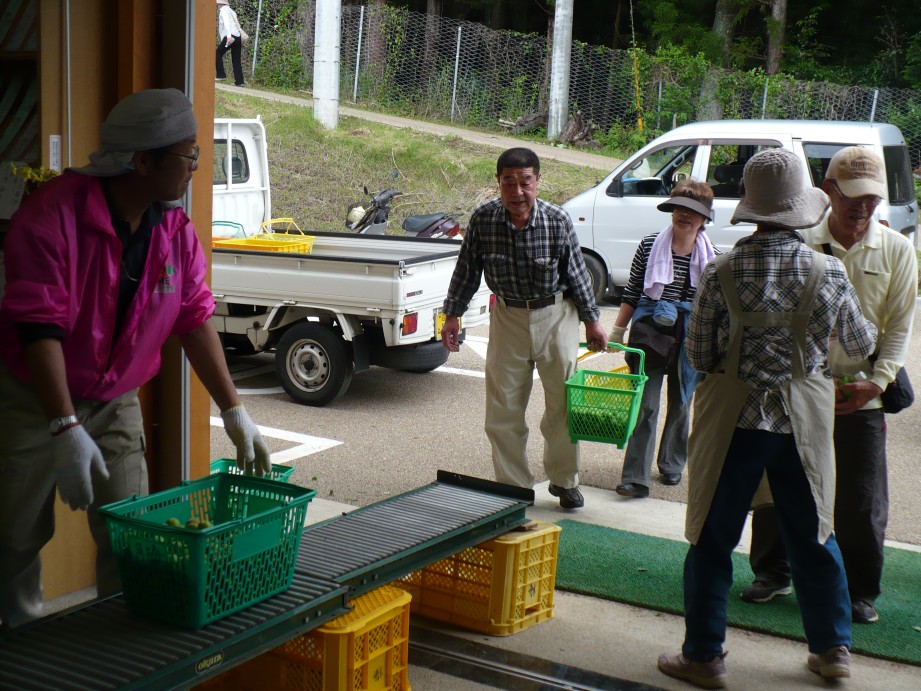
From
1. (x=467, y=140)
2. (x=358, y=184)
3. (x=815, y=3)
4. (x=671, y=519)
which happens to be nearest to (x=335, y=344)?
(x=671, y=519)

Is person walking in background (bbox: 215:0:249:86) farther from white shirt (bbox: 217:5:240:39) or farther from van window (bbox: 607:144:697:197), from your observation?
van window (bbox: 607:144:697:197)

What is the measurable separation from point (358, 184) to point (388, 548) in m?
17.4

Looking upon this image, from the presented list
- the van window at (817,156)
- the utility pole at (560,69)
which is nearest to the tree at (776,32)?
the utility pole at (560,69)

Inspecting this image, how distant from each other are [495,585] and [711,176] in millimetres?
8917

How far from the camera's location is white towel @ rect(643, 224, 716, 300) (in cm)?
683

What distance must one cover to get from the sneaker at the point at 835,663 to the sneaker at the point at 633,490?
2.61 m

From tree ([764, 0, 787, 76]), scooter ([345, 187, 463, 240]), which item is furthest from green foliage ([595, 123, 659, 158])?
scooter ([345, 187, 463, 240])

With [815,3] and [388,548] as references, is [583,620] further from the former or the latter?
[815,3]

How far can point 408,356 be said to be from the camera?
29.8 ft

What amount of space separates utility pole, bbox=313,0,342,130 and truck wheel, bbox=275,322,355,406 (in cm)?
1332

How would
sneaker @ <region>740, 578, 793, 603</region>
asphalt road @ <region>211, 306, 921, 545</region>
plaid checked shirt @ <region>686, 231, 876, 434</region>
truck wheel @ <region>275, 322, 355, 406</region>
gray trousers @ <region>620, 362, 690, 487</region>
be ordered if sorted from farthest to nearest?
truck wheel @ <region>275, 322, 355, 406</region>
asphalt road @ <region>211, 306, 921, 545</region>
gray trousers @ <region>620, 362, 690, 487</region>
sneaker @ <region>740, 578, 793, 603</region>
plaid checked shirt @ <region>686, 231, 876, 434</region>

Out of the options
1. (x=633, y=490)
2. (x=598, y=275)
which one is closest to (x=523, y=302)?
(x=633, y=490)

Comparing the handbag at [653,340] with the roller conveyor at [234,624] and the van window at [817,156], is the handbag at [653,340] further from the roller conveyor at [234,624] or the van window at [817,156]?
the van window at [817,156]

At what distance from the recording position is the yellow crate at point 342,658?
12.6 ft
